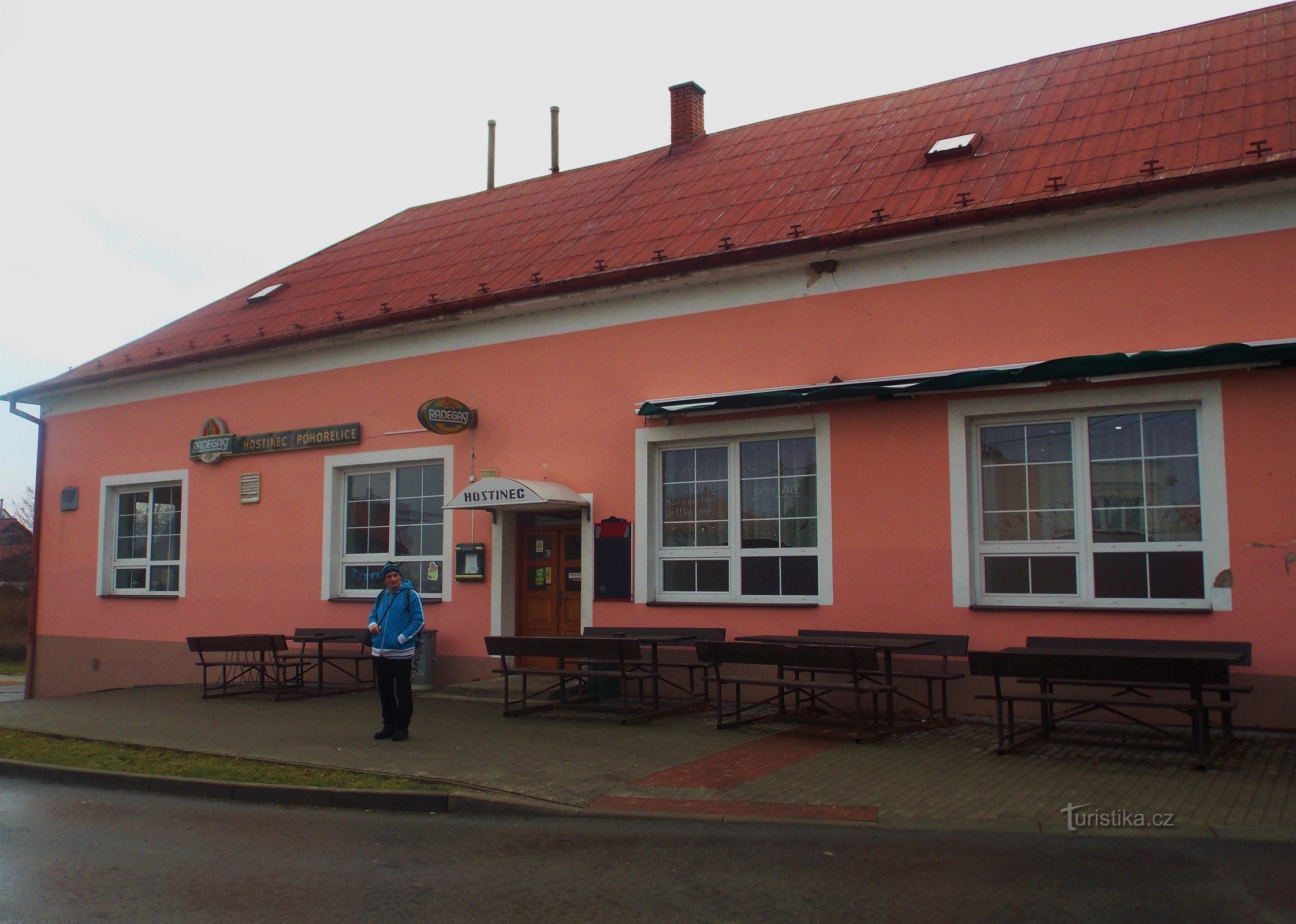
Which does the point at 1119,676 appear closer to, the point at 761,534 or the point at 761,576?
the point at 761,576

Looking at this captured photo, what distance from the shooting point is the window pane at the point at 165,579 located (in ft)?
56.3

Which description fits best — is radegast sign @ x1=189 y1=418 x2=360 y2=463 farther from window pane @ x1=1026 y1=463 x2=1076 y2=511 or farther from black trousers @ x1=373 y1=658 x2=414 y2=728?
window pane @ x1=1026 y1=463 x2=1076 y2=511

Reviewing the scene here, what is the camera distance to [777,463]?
11734 millimetres

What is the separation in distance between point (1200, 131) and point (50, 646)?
17985 mm

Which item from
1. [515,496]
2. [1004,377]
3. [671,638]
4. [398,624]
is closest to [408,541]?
[515,496]

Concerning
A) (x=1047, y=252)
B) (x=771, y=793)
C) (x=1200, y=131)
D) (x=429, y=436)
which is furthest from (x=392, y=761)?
(x=1200, y=131)

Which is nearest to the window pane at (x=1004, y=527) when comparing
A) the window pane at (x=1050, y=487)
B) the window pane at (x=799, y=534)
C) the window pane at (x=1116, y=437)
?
the window pane at (x=1050, y=487)

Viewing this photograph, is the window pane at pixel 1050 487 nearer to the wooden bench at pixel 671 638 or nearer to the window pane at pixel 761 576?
the window pane at pixel 761 576

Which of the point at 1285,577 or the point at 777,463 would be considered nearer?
the point at 1285,577

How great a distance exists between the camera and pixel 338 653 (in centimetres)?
1477

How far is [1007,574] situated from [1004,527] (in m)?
0.44

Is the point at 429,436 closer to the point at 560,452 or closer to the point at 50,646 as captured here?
the point at 560,452

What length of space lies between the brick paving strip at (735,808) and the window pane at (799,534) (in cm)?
450

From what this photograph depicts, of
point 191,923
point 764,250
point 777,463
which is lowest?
point 191,923
